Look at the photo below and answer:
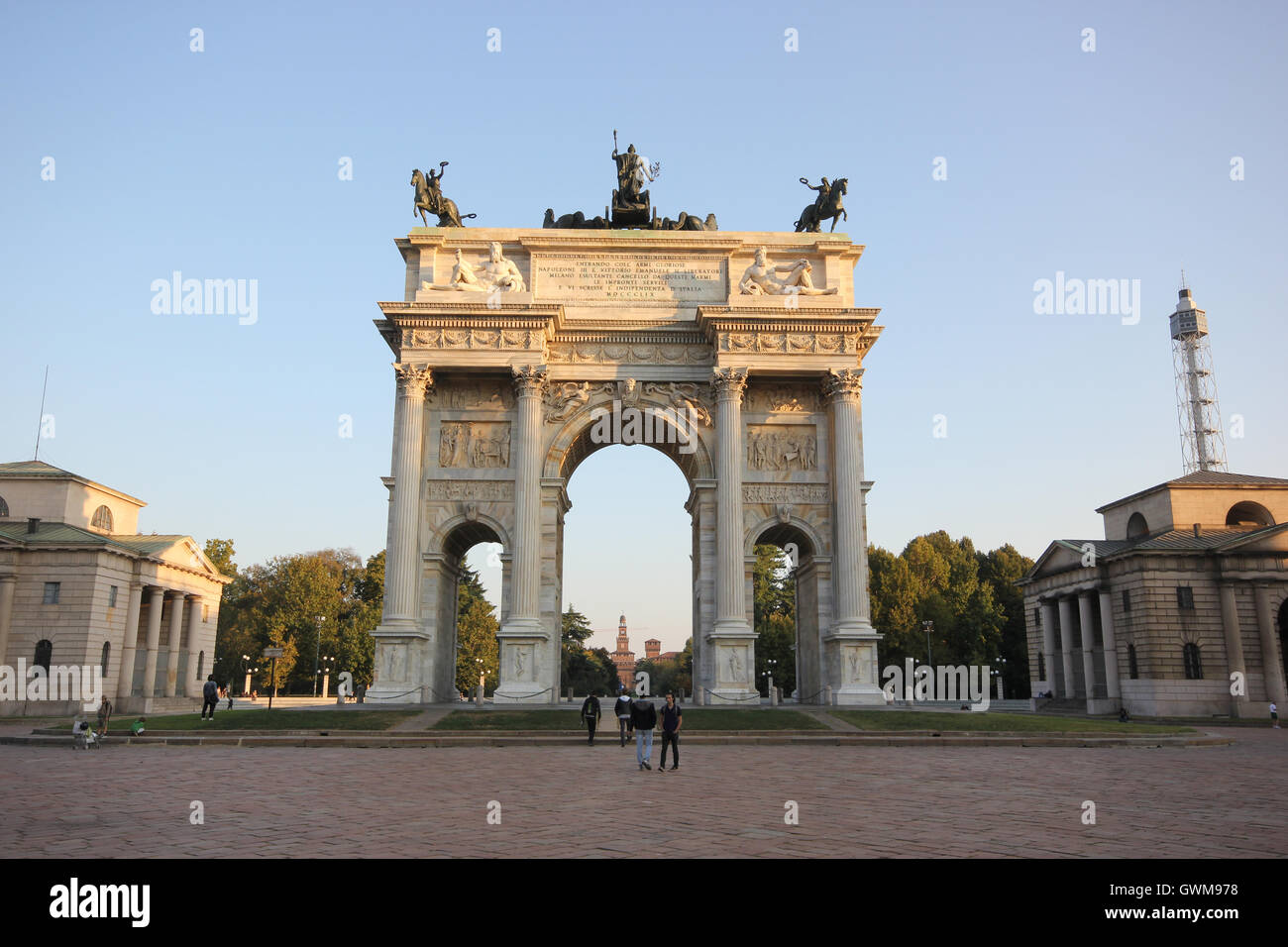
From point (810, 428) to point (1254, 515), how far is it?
31913 millimetres

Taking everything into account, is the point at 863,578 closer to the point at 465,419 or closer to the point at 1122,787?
the point at 465,419

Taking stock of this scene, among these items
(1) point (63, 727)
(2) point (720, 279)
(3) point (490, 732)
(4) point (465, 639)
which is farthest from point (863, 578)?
(4) point (465, 639)

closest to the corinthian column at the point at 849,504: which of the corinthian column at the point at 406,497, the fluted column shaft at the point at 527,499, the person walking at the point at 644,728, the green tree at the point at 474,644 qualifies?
the fluted column shaft at the point at 527,499

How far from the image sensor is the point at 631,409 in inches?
1569

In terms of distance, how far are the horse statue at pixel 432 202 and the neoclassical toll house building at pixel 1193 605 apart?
38069mm

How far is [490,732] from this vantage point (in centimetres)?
2766

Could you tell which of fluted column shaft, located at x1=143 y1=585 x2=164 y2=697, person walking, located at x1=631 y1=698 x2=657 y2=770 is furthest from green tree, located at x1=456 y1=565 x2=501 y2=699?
person walking, located at x1=631 y1=698 x2=657 y2=770

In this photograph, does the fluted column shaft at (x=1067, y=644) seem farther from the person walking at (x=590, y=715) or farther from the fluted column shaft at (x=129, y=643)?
the fluted column shaft at (x=129, y=643)

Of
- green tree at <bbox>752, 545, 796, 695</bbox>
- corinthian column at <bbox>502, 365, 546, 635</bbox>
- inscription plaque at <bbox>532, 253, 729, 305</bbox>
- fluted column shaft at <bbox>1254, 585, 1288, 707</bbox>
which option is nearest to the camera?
corinthian column at <bbox>502, 365, 546, 635</bbox>

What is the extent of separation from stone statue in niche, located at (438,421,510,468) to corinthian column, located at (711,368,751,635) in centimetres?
913

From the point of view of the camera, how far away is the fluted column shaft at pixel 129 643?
172ft

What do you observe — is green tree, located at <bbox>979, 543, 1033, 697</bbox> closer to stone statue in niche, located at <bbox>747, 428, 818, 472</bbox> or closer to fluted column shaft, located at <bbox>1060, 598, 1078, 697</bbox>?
fluted column shaft, located at <bbox>1060, 598, 1078, 697</bbox>
